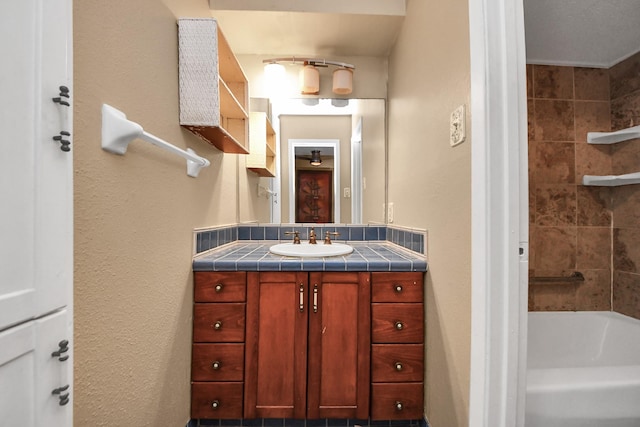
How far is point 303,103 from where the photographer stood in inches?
70.0

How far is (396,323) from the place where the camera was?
1.17 meters

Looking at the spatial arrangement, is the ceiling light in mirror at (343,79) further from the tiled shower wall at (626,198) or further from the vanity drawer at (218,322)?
the tiled shower wall at (626,198)

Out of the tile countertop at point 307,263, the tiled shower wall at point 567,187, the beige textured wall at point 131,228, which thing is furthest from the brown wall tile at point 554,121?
the beige textured wall at point 131,228

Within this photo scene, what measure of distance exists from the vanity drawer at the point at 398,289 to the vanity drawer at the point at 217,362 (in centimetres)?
68

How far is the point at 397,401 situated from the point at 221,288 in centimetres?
96

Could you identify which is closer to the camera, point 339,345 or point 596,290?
point 339,345

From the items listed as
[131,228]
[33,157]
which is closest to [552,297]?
[131,228]

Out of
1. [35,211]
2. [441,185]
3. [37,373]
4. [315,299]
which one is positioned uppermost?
[441,185]

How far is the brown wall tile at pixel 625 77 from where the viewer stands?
4.85 ft

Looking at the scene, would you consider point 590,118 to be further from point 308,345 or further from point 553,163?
point 308,345

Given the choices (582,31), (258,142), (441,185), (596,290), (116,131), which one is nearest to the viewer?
(116,131)

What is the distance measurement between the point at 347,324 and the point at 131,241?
92 cm

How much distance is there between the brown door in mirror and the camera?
1801mm

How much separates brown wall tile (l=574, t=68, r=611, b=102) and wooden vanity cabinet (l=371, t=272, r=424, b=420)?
1.66 m
